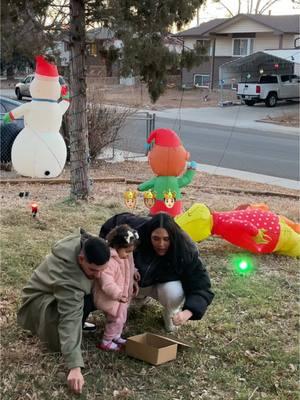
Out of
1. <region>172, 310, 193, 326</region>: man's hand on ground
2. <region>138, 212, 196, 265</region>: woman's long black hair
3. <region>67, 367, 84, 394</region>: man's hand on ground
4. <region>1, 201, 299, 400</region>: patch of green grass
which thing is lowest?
<region>1, 201, 299, 400</region>: patch of green grass

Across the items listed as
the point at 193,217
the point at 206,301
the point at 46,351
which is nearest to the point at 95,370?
the point at 46,351

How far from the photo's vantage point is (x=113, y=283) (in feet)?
9.98

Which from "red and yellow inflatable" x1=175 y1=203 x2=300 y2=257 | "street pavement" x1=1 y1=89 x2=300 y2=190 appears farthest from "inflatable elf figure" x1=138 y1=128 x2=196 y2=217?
"street pavement" x1=1 y1=89 x2=300 y2=190

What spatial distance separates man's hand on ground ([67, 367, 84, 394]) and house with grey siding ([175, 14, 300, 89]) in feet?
111

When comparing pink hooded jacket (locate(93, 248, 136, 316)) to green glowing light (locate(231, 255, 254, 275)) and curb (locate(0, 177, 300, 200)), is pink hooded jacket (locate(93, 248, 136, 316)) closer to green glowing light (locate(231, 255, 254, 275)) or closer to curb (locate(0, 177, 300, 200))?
green glowing light (locate(231, 255, 254, 275))

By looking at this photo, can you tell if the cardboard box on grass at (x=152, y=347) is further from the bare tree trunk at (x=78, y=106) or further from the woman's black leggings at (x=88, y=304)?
the bare tree trunk at (x=78, y=106)

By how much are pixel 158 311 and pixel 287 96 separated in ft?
91.3

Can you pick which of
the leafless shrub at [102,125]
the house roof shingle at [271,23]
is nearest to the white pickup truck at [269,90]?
the house roof shingle at [271,23]

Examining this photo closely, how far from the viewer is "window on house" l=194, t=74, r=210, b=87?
40844mm

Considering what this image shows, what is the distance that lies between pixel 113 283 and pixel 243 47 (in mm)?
37630

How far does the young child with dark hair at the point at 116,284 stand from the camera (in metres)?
3.05

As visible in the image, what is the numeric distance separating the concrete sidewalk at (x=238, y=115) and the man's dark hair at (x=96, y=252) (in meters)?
18.3

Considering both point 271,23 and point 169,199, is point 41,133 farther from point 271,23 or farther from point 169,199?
point 271,23

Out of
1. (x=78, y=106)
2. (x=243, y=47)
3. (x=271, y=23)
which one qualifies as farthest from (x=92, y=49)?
(x=243, y=47)
